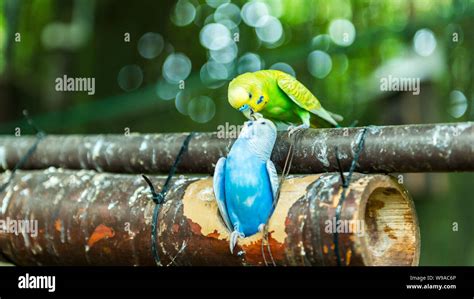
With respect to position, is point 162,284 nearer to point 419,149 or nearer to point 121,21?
point 419,149

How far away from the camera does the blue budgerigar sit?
1161mm

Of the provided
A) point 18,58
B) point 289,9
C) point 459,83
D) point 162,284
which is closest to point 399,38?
point 459,83

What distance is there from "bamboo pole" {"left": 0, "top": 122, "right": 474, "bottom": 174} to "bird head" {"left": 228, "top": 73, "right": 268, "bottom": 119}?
0.42ft

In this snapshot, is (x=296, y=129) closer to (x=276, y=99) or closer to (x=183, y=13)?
(x=276, y=99)

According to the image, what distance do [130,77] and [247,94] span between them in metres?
3.62

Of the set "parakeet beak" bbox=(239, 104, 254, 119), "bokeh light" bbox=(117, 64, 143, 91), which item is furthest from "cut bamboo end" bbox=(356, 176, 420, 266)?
"bokeh light" bbox=(117, 64, 143, 91)

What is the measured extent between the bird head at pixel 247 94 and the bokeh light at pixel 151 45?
3562 millimetres

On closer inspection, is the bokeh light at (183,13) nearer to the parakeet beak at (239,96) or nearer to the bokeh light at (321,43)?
the bokeh light at (321,43)

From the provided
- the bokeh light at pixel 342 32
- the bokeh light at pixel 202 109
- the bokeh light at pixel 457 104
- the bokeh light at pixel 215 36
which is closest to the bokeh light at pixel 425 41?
the bokeh light at pixel 457 104

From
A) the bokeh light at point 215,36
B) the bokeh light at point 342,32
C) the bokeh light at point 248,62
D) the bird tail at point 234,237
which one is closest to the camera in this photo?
the bird tail at point 234,237

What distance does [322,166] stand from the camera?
127 cm

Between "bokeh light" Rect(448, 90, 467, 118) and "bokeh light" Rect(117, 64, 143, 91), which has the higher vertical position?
"bokeh light" Rect(117, 64, 143, 91)

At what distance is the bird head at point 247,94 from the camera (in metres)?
1.19

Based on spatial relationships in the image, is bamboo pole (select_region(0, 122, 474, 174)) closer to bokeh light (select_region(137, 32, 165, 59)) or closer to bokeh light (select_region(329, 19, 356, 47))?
bokeh light (select_region(329, 19, 356, 47))
